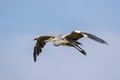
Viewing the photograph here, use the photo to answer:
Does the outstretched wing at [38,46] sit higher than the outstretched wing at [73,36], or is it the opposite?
the outstretched wing at [38,46]

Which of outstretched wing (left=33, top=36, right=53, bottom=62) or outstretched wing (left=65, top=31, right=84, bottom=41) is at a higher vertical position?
outstretched wing (left=33, top=36, right=53, bottom=62)

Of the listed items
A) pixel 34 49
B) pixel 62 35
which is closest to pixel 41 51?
pixel 34 49

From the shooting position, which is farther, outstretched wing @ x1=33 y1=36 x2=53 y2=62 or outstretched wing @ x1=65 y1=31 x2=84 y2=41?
outstretched wing @ x1=33 y1=36 x2=53 y2=62

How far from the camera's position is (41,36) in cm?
3067

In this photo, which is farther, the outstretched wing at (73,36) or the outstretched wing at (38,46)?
the outstretched wing at (38,46)

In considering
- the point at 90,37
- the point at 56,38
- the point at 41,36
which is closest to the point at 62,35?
the point at 56,38

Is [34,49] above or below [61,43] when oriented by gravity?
above

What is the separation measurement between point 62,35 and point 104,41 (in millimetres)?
3622

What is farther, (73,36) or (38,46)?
(38,46)

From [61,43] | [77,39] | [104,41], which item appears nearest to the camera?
[104,41]

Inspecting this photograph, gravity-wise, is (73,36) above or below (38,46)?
below

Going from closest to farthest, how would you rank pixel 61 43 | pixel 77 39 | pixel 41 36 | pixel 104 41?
1. pixel 104 41
2. pixel 61 43
3. pixel 77 39
4. pixel 41 36

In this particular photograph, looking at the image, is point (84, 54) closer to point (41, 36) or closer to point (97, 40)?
point (97, 40)

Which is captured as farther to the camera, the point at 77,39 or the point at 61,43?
the point at 77,39
